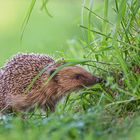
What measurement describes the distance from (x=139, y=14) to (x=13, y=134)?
246 cm

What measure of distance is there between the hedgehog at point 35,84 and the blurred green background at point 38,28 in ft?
16.8

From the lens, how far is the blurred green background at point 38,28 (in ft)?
49.0

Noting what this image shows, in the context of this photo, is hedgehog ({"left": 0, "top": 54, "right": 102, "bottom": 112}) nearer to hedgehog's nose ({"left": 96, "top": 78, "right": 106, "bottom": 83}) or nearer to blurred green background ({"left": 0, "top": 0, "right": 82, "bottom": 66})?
hedgehog's nose ({"left": 96, "top": 78, "right": 106, "bottom": 83})

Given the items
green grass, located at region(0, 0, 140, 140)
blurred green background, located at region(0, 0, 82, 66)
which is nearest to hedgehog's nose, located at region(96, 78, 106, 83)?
→ green grass, located at region(0, 0, 140, 140)

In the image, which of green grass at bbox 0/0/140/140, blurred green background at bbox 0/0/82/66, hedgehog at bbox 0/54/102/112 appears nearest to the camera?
green grass at bbox 0/0/140/140

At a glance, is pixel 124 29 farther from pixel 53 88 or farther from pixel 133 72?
pixel 53 88

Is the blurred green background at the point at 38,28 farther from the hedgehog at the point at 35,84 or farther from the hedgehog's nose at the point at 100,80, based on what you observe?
the hedgehog's nose at the point at 100,80

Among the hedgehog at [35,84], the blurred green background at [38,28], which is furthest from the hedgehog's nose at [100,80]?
the blurred green background at [38,28]

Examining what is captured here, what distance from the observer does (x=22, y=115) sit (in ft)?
25.7

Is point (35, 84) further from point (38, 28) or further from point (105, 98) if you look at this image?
point (38, 28)

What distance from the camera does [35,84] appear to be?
8.16 m

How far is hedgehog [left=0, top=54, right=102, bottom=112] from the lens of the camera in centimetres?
811

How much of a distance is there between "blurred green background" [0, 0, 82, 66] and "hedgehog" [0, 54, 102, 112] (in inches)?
201

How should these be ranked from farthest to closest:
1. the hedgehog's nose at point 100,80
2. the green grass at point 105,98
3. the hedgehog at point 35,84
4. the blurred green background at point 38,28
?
1. the blurred green background at point 38,28
2. the hedgehog at point 35,84
3. the hedgehog's nose at point 100,80
4. the green grass at point 105,98
